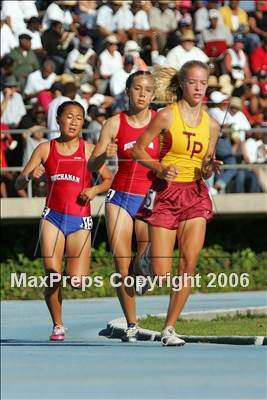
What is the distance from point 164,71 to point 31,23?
1481 centimetres

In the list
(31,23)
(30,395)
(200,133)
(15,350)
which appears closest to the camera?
(30,395)

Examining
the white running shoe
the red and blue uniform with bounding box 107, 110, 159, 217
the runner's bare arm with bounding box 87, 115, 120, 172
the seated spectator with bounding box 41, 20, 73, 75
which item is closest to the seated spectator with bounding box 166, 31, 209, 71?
the seated spectator with bounding box 41, 20, 73, 75

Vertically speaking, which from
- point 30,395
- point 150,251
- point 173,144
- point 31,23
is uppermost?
point 31,23

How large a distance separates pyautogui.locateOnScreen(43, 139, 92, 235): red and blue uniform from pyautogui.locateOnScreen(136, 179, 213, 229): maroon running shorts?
1.78 ft

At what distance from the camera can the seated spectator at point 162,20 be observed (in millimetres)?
27391

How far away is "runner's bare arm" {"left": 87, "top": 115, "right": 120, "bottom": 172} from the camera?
1181 centimetres

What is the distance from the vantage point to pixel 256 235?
27.1 metres

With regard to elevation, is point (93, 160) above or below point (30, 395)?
above

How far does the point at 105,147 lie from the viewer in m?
12.2

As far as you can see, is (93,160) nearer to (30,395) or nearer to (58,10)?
(30,395)

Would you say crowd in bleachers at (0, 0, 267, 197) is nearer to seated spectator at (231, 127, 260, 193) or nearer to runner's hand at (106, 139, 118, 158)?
seated spectator at (231, 127, 260, 193)

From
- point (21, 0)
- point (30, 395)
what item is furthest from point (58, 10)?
point (30, 395)

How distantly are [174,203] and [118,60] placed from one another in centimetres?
1373

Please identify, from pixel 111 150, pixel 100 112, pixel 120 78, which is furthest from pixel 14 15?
pixel 111 150
